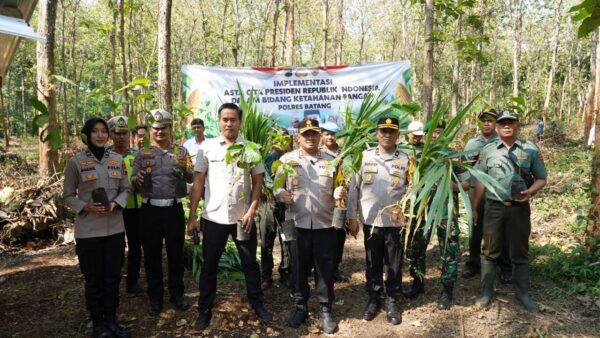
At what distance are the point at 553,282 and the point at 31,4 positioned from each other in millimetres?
4959

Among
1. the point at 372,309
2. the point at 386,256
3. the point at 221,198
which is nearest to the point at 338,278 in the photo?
the point at 372,309

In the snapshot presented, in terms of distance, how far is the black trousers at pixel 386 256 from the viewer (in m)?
3.62

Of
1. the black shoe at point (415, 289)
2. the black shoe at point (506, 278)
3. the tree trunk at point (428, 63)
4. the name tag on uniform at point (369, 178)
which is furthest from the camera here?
the tree trunk at point (428, 63)

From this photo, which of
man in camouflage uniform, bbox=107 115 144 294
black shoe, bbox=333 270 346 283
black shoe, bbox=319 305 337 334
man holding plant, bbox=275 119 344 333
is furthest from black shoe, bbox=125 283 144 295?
black shoe, bbox=333 270 346 283

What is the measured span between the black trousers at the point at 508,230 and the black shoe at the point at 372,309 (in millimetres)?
1115

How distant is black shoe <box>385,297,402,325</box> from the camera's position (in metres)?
3.59

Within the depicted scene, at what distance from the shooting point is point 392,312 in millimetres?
3623

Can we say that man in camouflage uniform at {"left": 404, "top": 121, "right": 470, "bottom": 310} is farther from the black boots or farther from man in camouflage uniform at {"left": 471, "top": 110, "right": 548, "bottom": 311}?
the black boots

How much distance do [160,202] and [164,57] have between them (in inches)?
102

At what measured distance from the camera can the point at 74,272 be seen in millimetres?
4562

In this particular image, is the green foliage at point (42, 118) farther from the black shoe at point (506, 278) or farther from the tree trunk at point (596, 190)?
the tree trunk at point (596, 190)

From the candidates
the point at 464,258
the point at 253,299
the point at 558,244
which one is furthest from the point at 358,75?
the point at 253,299

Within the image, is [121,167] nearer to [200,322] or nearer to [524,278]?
[200,322]

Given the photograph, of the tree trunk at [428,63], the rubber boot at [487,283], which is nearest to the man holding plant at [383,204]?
the rubber boot at [487,283]
